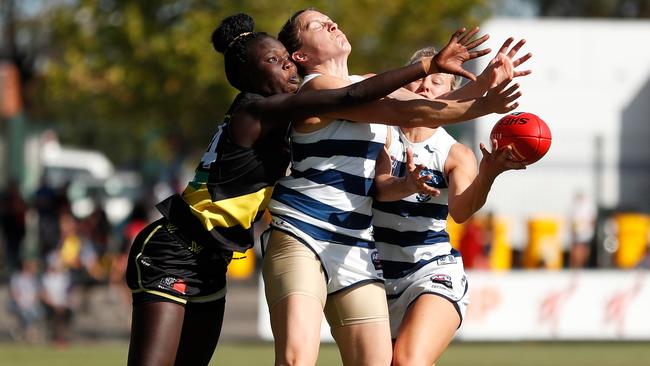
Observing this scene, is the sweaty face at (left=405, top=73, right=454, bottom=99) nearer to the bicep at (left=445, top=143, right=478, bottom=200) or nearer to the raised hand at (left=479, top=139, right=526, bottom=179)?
the bicep at (left=445, top=143, right=478, bottom=200)

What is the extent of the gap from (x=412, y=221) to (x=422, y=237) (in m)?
0.11

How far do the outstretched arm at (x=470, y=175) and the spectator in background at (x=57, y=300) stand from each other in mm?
9757

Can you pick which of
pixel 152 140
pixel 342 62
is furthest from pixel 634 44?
pixel 342 62

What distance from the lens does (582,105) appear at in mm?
22000

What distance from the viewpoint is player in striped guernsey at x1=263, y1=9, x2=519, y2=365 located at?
5949mm

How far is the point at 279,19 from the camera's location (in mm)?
22641

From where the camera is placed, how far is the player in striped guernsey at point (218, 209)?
19.3 feet

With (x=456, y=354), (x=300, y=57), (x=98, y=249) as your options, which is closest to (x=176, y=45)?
(x=98, y=249)

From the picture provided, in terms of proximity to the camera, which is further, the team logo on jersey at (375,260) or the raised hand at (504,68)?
the team logo on jersey at (375,260)

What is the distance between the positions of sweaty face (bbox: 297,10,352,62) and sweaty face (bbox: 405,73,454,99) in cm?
69

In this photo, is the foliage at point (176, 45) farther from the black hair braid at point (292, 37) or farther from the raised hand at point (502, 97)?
the raised hand at point (502, 97)

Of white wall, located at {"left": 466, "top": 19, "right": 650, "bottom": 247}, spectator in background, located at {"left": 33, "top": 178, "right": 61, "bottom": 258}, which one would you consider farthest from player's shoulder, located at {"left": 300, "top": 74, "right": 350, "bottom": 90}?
spectator in background, located at {"left": 33, "top": 178, "right": 61, "bottom": 258}

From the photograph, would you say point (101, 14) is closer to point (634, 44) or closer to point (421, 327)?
point (634, 44)

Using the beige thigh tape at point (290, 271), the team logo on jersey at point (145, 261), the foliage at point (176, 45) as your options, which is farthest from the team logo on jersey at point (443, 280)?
the foliage at point (176, 45)
